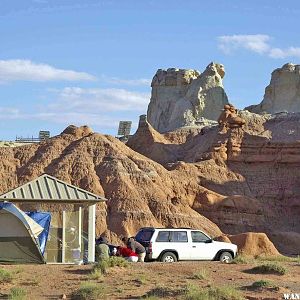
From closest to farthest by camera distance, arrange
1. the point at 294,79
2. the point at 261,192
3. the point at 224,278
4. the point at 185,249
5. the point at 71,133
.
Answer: the point at 224,278 < the point at 185,249 < the point at 71,133 < the point at 261,192 < the point at 294,79

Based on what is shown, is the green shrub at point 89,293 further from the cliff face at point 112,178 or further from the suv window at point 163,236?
the cliff face at point 112,178

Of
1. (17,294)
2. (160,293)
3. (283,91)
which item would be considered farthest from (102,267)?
(283,91)

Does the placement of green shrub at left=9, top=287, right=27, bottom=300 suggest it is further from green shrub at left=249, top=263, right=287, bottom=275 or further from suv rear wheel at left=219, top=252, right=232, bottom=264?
suv rear wheel at left=219, top=252, right=232, bottom=264

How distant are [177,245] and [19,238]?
223 inches

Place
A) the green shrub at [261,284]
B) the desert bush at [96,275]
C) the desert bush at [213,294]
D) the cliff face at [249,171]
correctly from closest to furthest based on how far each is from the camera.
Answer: the desert bush at [213,294] → the green shrub at [261,284] → the desert bush at [96,275] → the cliff face at [249,171]

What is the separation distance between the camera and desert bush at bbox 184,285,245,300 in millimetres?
18528

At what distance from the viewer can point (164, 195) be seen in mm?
49656

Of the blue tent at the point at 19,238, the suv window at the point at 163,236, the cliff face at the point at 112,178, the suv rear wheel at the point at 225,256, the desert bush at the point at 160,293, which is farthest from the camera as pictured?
the cliff face at the point at 112,178

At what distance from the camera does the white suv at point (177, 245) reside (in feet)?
91.4

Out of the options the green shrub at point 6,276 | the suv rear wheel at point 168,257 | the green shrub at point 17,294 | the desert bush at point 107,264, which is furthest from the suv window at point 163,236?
the green shrub at point 17,294

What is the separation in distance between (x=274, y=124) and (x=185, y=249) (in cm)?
3795

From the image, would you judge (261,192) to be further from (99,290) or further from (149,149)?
(99,290)

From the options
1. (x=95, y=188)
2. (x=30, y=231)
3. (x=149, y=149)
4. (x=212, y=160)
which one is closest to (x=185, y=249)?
(x=30, y=231)

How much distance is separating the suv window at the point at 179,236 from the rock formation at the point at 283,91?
73927 mm
